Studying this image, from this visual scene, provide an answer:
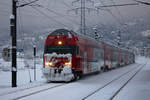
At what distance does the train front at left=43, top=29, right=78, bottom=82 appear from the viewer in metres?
18.4

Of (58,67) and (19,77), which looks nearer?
(58,67)

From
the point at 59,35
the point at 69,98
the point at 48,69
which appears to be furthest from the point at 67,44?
the point at 69,98

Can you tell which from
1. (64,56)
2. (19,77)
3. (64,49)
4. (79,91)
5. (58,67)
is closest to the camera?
(79,91)

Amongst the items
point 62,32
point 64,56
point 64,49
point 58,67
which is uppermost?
point 62,32

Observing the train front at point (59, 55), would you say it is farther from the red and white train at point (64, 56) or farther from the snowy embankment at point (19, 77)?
the snowy embankment at point (19, 77)

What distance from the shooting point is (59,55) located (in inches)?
742

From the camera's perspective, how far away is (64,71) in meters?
18.2

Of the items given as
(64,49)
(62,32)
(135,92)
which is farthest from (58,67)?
(135,92)

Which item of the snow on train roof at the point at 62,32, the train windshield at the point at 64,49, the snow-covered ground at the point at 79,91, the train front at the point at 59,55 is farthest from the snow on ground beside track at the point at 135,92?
the snow on train roof at the point at 62,32

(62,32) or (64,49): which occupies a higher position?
(62,32)

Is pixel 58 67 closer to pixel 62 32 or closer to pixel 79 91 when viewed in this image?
pixel 62 32

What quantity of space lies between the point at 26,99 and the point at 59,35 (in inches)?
358

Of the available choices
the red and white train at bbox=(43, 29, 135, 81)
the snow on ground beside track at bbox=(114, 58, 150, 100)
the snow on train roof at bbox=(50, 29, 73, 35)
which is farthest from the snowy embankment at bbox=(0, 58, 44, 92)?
the snow on ground beside track at bbox=(114, 58, 150, 100)

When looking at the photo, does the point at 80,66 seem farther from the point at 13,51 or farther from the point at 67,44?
the point at 13,51
